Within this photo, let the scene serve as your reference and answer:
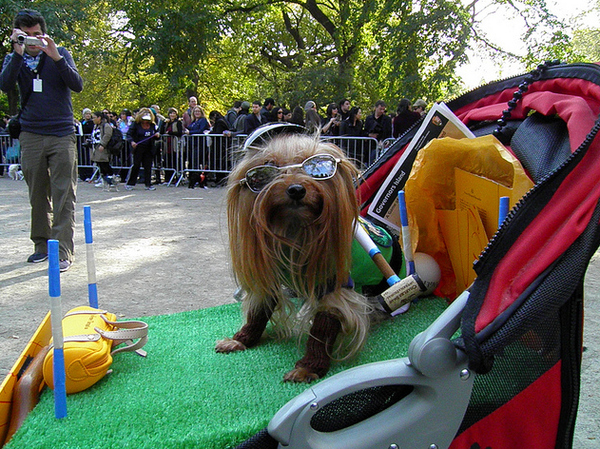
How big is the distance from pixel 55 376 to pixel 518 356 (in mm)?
1408

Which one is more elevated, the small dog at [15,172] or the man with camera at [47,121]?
the man with camera at [47,121]

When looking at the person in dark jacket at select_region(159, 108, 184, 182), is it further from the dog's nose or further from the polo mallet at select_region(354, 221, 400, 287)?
the dog's nose

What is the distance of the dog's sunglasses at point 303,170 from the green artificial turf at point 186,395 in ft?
2.45

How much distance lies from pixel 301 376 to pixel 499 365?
0.77 metres

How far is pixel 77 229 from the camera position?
6148 mm

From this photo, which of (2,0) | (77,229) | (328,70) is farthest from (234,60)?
(77,229)

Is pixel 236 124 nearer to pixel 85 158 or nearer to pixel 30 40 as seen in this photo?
pixel 85 158

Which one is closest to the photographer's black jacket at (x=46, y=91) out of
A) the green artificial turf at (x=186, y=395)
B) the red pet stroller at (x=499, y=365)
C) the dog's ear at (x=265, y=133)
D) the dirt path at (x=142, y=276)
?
the dirt path at (x=142, y=276)

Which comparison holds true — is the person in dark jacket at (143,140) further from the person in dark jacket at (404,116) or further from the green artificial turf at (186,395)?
the green artificial turf at (186,395)

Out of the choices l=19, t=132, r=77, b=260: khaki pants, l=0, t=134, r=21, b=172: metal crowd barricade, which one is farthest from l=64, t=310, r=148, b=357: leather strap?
l=0, t=134, r=21, b=172: metal crowd barricade

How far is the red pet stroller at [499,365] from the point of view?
1.20 meters

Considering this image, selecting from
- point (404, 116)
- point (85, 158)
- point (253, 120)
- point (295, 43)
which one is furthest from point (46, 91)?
point (295, 43)

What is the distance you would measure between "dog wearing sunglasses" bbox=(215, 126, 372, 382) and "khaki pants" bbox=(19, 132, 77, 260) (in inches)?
113

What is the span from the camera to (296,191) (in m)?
1.74
